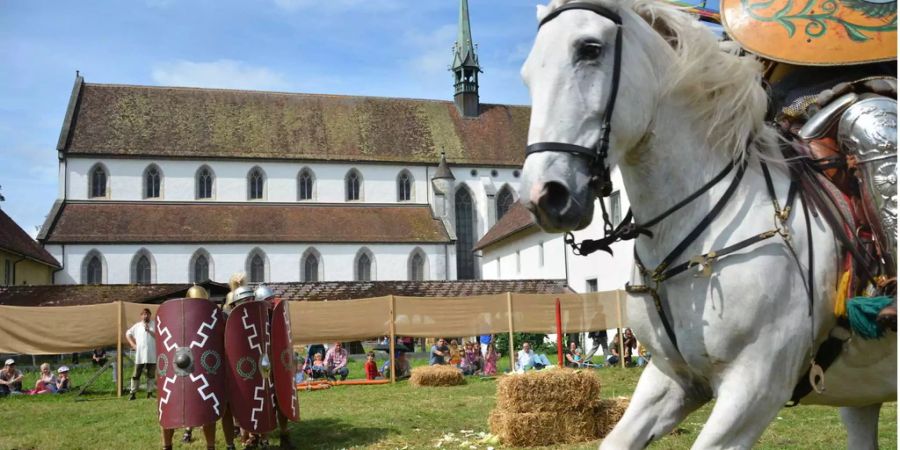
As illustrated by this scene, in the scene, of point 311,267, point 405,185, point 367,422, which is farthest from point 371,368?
point 405,185

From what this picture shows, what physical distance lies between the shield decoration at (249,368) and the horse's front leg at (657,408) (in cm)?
512

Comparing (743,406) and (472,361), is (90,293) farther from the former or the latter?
(743,406)

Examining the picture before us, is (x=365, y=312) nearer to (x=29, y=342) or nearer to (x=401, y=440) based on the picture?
(x=29, y=342)

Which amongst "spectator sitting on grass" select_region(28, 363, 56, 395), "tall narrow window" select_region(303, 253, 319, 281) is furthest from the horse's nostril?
"tall narrow window" select_region(303, 253, 319, 281)

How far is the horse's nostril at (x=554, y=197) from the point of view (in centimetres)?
262

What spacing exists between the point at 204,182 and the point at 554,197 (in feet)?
175

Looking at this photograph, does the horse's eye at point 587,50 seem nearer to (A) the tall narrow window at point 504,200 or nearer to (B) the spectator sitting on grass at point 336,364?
(B) the spectator sitting on grass at point 336,364

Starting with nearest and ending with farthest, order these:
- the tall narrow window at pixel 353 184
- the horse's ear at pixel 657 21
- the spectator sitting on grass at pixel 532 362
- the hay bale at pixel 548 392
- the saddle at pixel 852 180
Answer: the saddle at pixel 852 180, the horse's ear at pixel 657 21, the hay bale at pixel 548 392, the spectator sitting on grass at pixel 532 362, the tall narrow window at pixel 353 184

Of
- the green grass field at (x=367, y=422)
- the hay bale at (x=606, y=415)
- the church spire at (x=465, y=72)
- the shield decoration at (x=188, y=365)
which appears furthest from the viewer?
the church spire at (x=465, y=72)

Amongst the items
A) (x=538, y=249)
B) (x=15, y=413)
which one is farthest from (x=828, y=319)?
(x=538, y=249)

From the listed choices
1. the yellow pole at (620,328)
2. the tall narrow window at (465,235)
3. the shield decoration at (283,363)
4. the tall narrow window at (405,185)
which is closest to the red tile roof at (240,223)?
the tall narrow window at (405,185)

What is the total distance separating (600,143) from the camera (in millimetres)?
2781

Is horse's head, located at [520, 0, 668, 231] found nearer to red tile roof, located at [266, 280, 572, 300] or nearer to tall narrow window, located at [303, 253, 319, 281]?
A: red tile roof, located at [266, 280, 572, 300]

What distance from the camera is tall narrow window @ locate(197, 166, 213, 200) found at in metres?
53.0
